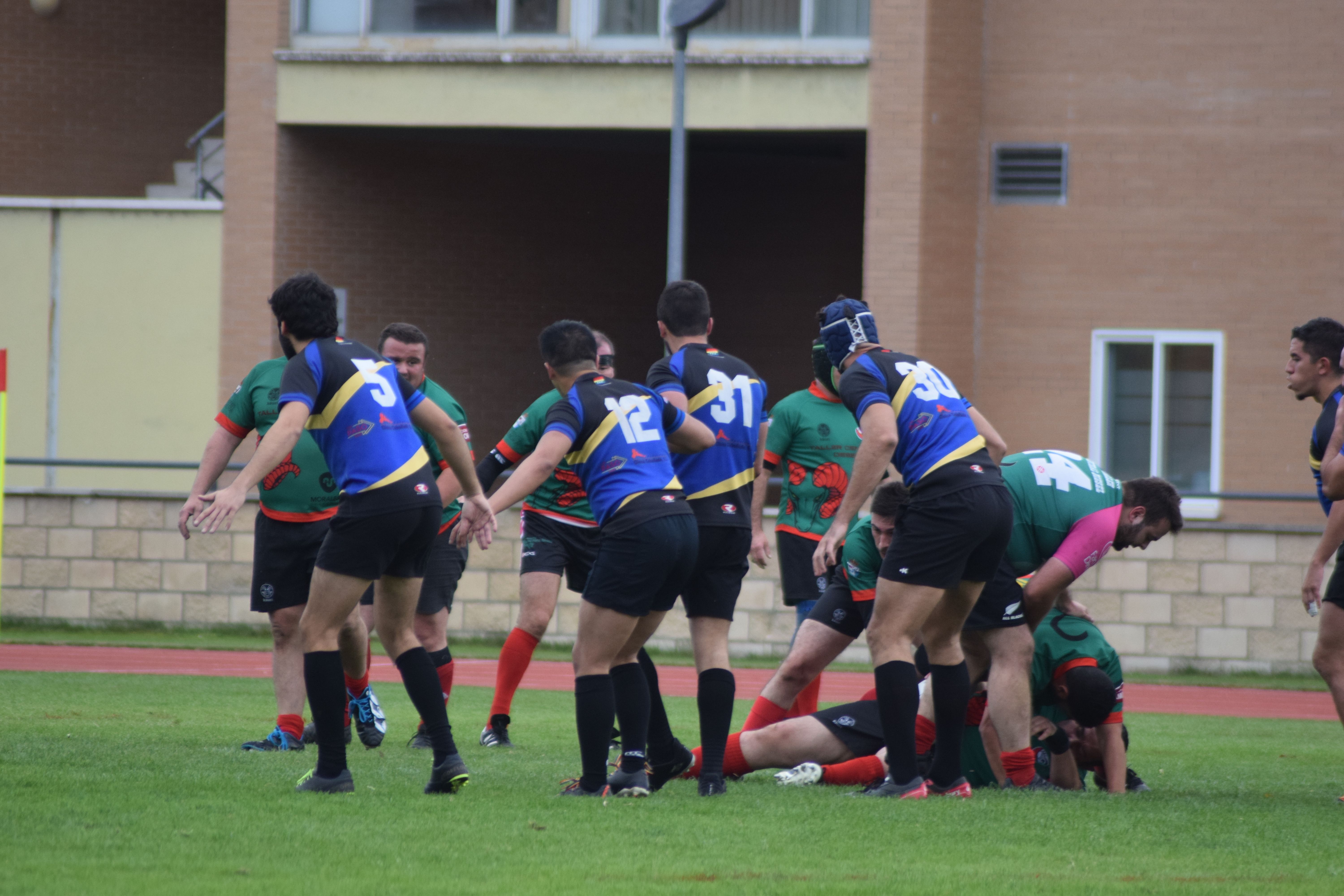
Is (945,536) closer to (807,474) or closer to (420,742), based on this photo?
(807,474)

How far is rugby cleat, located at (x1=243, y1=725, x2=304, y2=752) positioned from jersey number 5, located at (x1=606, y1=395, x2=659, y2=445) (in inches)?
109

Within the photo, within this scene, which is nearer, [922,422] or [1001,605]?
[922,422]

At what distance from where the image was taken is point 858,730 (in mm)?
7316

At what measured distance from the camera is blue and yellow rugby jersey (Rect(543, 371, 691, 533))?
6188 mm

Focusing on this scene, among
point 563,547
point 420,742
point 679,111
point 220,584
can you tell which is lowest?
point 220,584

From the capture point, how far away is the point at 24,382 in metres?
17.9

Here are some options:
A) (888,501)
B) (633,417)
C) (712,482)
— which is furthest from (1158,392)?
(633,417)

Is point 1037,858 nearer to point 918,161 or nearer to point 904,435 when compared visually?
point 904,435

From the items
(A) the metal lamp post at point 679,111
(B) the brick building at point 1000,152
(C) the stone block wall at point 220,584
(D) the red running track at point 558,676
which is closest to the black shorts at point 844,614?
(D) the red running track at point 558,676

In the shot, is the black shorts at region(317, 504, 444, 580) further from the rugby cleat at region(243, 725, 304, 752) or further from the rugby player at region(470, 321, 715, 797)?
the rugby cleat at region(243, 725, 304, 752)

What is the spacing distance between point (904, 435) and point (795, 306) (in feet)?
47.3

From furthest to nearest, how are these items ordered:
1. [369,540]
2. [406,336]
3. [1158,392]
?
[1158,392] → [406,336] → [369,540]

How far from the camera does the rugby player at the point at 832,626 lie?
24.8ft

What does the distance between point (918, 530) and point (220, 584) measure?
11.2m
